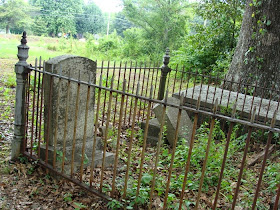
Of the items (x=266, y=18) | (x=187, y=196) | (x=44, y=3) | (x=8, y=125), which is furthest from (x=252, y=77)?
(x=44, y=3)

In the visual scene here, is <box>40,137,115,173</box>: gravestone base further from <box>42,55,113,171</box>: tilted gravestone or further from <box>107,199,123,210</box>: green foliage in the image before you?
<box>107,199,123,210</box>: green foliage

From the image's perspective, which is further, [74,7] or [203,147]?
[74,7]

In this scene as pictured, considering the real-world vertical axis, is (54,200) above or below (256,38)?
below

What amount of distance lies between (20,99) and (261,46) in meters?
6.35

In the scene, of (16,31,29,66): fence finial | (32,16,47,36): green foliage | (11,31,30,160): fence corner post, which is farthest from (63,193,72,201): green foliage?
(32,16,47,36): green foliage

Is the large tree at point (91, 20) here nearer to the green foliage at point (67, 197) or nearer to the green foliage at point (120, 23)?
the green foliage at point (120, 23)

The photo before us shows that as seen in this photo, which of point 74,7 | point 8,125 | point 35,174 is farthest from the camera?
point 74,7

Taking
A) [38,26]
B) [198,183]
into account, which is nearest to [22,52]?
[198,183]

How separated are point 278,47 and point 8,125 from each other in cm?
681

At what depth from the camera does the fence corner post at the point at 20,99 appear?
3.89 meters

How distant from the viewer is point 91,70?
3857 mm

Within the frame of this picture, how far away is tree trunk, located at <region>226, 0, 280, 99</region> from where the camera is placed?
7.50 meters

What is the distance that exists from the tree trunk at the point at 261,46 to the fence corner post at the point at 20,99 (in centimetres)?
542

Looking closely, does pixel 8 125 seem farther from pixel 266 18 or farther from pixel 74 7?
pixel 74 7
